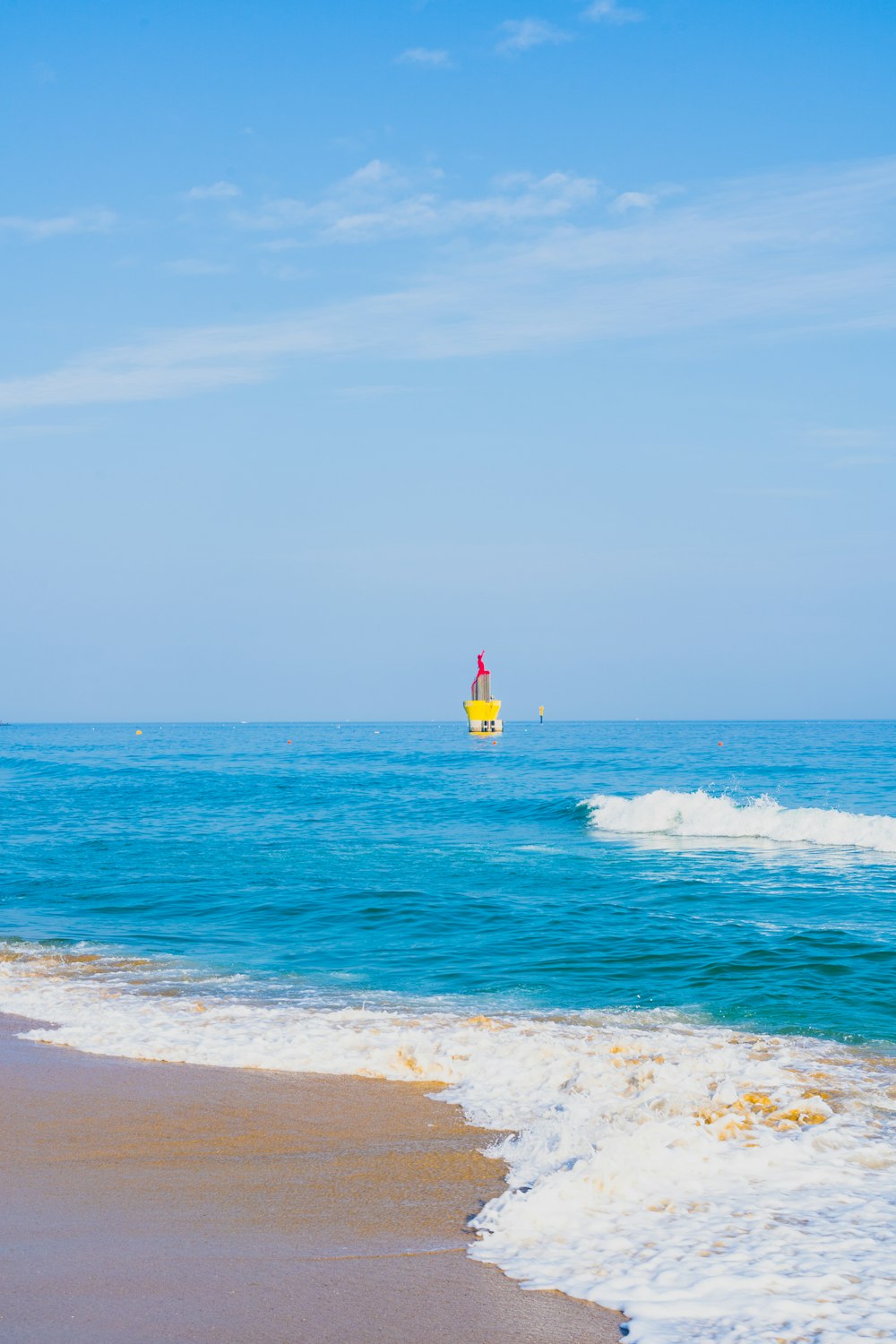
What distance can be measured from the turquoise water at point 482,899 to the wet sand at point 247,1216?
3726mm

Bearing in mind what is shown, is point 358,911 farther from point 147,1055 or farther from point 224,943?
point 147,1055

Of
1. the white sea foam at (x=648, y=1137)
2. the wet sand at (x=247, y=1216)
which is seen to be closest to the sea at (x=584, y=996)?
the white sea foam at (x=648, y=1137)

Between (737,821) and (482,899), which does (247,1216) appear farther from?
(737,821)

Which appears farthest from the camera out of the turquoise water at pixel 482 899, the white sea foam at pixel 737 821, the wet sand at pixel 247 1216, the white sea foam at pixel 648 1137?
the white sea foam at pixel 737 821

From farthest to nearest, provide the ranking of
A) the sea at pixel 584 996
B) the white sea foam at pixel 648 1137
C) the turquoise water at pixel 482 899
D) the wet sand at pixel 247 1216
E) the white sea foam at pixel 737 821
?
1. the white sea foam at pixel 737 821
2. the turquoise water at pixel 482 899
3. the sea at pixel 584 996
4. the white sea foam at pixel 648 1137
5. the wet sand at pixel 247 1216

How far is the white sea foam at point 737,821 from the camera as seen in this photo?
2216 centimetres

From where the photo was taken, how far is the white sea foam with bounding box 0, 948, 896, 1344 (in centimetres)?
413

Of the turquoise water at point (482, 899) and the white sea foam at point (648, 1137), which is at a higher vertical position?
the white sea foam at point (648, 1137)

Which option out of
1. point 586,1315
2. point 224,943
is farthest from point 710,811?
point 586,1315

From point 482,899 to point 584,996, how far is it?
552cm

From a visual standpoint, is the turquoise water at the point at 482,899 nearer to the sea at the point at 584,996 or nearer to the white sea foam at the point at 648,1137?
the sea at the point at 584,996

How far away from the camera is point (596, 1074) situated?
7336 millimetres

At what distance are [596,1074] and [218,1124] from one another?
2.63m

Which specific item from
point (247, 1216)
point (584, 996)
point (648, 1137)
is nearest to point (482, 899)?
point (584, 996)
